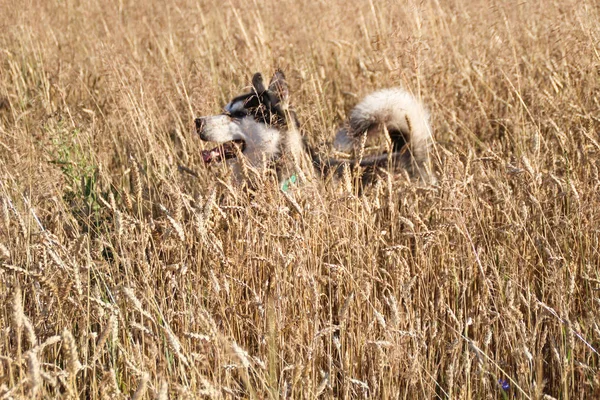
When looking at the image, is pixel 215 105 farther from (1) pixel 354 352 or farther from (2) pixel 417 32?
(1) pixel 354 352

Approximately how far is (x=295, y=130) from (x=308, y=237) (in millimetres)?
1288

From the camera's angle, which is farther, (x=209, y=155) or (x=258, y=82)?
(x=258, y=82)

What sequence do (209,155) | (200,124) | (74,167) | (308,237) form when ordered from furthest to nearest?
(200,124), (209,155), (74,167), (308,237)

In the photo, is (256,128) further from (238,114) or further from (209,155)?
(209,155)

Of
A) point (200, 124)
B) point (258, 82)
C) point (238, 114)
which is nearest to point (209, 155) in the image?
point (200, 124)

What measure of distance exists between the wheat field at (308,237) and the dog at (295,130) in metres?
0.16

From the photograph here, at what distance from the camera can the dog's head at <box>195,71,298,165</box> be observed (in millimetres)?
3730

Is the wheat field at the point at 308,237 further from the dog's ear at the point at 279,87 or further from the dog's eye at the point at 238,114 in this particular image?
the dog's ear at the point at 279,87

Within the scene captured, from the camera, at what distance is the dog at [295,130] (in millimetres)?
3619

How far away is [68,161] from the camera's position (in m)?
3.47

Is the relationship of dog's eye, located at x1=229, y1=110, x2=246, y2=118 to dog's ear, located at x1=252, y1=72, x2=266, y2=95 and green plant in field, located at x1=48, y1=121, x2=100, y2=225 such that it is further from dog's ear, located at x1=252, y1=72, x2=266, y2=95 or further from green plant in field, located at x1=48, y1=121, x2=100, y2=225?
green plant in field, located at x1=48, y1=121, x2=100, y2=225

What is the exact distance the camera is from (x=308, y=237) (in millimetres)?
2527

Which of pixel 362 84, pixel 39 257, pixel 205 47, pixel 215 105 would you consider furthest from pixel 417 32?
pixel 205 47

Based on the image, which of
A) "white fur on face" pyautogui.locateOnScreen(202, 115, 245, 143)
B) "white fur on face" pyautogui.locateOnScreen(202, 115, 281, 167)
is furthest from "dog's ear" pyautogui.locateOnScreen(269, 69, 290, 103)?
"white fur on face" pyautogui.locateOnScreen(202, 115, 245, 143)
